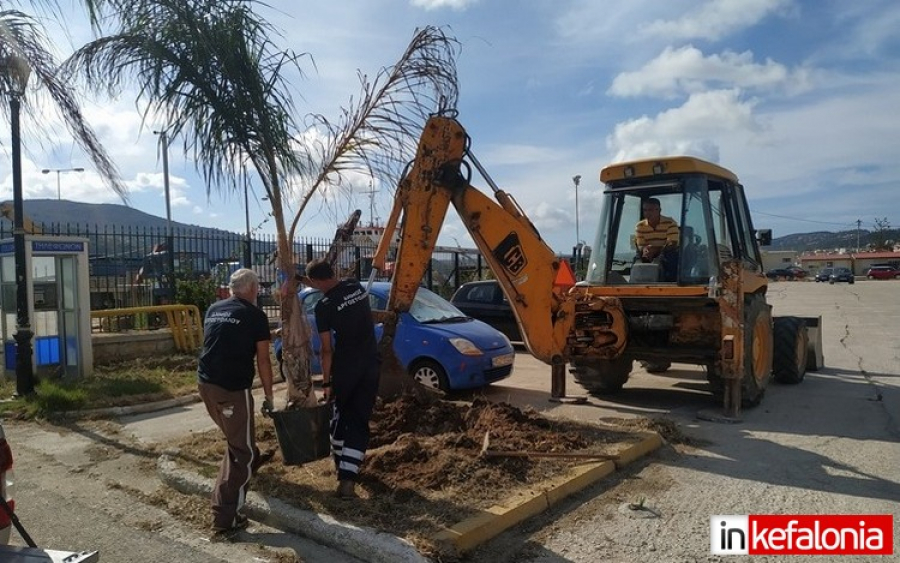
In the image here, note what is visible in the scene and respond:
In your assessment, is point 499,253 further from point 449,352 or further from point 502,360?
point 502,360

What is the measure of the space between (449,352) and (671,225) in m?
3.48

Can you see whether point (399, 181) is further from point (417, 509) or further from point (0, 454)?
point (0, 454)

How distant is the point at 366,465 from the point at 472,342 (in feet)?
13.5

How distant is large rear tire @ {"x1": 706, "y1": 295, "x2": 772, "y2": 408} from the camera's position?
9023 mm

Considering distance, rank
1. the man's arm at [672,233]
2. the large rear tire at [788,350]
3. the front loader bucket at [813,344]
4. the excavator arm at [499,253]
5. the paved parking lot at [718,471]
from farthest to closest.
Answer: the front loader bucket at [813,344] < the large rear tire at [788,350] < the man's arm at [672,233] < the excavator arm at [499,253] < the paved parking lot at [718,471]

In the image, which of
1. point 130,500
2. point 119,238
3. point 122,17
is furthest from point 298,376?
point 119,238

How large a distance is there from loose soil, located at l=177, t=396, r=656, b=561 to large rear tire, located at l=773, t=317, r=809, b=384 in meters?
4.65

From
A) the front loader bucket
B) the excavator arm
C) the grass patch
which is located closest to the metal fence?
the grass patch

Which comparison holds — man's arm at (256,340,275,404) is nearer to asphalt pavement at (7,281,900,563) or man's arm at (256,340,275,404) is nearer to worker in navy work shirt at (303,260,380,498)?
worker in navy work shirt at (303,260,380,498)

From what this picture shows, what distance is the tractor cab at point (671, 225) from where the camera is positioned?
30.5ft

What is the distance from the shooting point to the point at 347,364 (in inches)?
220

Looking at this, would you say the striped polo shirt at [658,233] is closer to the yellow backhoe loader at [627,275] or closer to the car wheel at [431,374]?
the yellow backhoe loader at [627,275]

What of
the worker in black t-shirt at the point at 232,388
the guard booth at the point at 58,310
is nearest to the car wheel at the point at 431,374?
the worker in black t-shirt at the point at 232,388

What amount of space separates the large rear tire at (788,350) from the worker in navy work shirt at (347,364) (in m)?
7.70
